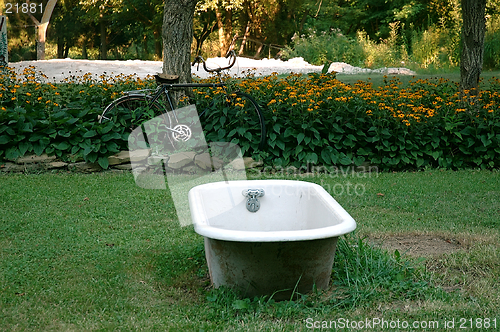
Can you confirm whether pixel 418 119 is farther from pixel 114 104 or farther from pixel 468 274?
pixel 114 104

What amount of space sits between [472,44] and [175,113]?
4203 millimetres

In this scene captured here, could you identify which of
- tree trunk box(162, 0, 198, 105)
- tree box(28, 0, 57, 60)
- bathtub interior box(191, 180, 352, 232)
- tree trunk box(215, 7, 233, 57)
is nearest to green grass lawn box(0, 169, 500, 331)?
bathtub interior box(191, 180, 352, 232)

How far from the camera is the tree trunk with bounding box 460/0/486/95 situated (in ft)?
21.6

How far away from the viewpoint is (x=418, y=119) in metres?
5.98

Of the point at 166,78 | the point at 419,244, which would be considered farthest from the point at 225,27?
the point at 419,244

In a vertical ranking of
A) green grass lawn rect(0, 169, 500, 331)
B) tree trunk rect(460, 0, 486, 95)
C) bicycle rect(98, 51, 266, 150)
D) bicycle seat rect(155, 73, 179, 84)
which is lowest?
green grass lawn rect(0, 169, 500, 331)

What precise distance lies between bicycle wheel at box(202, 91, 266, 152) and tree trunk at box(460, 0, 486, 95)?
3.05 m

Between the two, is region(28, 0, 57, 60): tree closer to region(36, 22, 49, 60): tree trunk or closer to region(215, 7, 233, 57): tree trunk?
region(36, 22, 49, 60): tree trunk

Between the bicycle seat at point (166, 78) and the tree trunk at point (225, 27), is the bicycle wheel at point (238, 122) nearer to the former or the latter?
the bicycle seat at point (166, 78)

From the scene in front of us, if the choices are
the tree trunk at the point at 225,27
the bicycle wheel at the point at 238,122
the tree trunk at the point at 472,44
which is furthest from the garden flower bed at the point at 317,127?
the tree trunk at the point at 225,27

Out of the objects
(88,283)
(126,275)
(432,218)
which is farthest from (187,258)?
(432,218)

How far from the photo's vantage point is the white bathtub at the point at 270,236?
98.3 inches

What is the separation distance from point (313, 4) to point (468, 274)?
2247cm

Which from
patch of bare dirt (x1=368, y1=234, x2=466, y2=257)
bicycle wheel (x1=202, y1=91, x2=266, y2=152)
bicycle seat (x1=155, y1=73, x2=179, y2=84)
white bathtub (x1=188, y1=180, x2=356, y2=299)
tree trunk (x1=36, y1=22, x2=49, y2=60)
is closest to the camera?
white bathtub (x1=188, y1=180, x2=356, y2=299)
